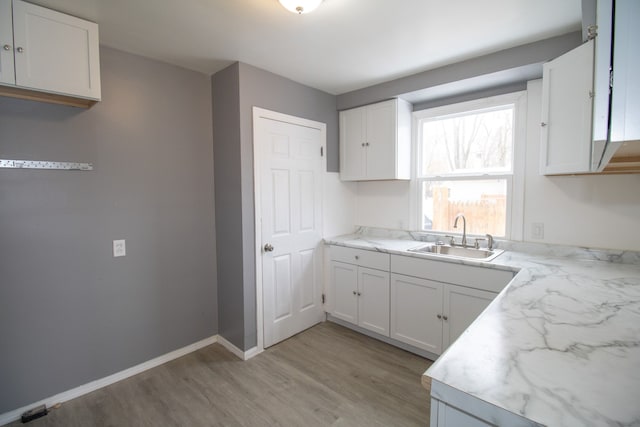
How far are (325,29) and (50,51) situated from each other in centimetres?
163

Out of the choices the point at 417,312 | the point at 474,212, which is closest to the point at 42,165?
the point at 417,312

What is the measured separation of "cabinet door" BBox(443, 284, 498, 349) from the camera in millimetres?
2201

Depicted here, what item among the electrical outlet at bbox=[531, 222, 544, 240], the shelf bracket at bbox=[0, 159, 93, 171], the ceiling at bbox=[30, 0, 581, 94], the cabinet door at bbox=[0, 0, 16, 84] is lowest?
the electrical outlet at bbox=[531, 222, 544, 240]

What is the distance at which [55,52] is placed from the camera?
1.73 meters

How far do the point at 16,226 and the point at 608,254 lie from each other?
4.00m

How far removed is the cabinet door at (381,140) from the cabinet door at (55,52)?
231 centimetres

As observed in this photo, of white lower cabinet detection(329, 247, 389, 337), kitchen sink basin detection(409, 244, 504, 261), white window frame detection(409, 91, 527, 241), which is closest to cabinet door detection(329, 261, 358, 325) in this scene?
white lower cabinet detection(329, 247, 389, 337)

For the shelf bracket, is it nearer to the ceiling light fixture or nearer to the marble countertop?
the ceiling light fixture

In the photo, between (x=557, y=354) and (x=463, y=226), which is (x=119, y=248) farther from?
(x=463, y=226)

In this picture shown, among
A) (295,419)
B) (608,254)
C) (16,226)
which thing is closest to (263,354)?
(295,419)

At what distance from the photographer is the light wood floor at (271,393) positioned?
1.88 meters

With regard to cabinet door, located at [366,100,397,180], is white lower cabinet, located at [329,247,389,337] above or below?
below

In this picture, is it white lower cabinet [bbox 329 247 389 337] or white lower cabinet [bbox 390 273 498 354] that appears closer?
white lower cabinet [bbox 390 273 498 354]

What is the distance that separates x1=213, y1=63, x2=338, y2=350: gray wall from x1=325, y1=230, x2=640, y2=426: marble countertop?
6.14 feet
